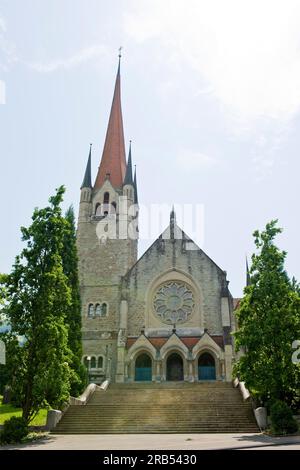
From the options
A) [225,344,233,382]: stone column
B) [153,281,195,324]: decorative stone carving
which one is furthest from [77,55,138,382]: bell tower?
[225,344,233,382]: stone column

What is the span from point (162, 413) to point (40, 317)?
851 centimetres

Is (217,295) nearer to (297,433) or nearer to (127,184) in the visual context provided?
(127,184)

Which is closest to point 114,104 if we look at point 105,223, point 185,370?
point 105,223

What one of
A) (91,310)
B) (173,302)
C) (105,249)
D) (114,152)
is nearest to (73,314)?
(91,310)

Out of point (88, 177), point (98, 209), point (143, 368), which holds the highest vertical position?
point (88, 177)

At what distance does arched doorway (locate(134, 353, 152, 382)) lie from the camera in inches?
1289

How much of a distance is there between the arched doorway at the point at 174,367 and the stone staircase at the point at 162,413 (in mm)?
7552

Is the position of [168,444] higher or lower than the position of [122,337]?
lower

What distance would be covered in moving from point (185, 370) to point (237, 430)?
13.6m

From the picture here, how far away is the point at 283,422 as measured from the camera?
1595 centimetres

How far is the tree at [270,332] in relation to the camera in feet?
58.5

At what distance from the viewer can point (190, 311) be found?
35500 mm

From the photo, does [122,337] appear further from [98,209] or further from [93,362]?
[98,209]

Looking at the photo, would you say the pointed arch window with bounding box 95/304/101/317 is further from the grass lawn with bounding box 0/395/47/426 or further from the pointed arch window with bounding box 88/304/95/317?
the grass lawn with bounding box 0/395/47/426
